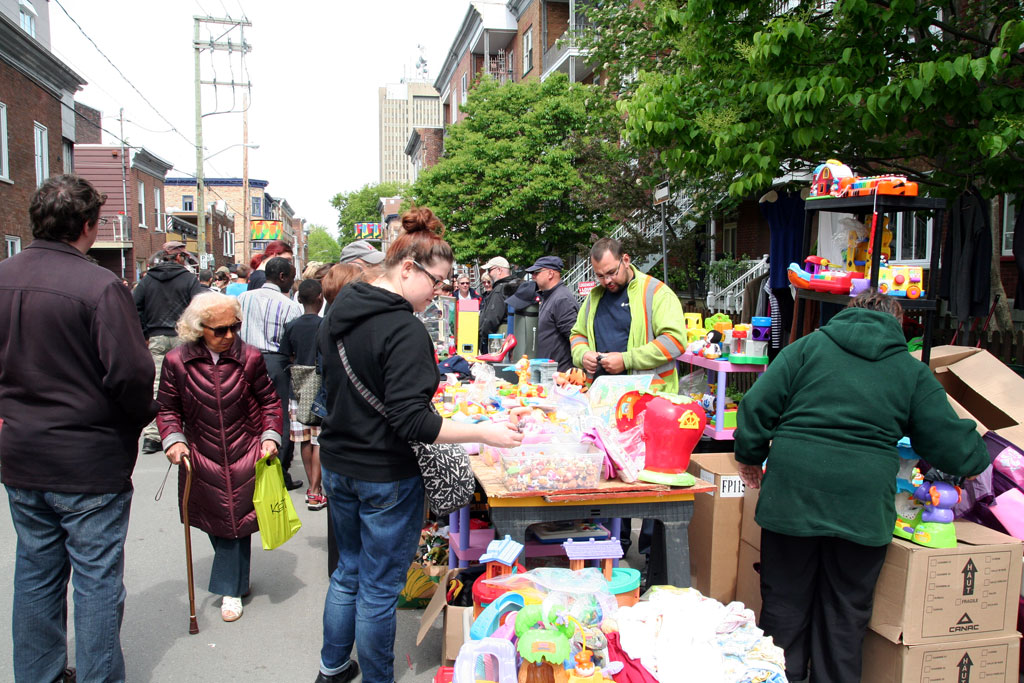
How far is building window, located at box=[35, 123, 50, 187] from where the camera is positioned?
18514 mm

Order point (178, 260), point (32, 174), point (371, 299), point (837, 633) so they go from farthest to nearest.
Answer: point (32, 174)
point (178, 260)
point (837, 633)
point (371, 299)

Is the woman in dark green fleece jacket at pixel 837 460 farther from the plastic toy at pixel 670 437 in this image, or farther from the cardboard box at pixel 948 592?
the plastic toy at pixel 670 437

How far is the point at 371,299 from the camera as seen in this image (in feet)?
9.34

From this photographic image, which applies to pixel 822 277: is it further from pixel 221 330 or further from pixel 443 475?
pixel 221 330

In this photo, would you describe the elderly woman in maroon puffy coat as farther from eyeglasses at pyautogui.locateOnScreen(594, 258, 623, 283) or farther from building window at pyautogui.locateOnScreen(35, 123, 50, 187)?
building window at pyautogui.locateOnScreen(35, 123, 50, 187)

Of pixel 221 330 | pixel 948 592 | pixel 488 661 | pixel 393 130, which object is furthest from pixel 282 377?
pixel 393 130

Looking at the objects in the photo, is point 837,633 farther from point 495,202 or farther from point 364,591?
point 495,202

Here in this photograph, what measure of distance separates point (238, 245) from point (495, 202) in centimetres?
5687

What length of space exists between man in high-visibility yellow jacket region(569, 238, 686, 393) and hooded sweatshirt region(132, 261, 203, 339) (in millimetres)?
4786

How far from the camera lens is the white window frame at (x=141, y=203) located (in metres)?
33.4

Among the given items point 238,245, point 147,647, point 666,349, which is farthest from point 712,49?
point 238,245

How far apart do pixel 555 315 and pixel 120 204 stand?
31.7 m

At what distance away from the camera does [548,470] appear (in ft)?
10.4

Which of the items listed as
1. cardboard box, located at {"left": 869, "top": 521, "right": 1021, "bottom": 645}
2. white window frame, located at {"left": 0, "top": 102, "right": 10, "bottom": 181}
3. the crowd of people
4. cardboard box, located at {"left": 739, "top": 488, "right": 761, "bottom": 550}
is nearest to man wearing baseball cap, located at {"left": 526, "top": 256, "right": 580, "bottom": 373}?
cardboard box, located at {"left": 739, "top": 488, "right": 761, "bottom": 550}
